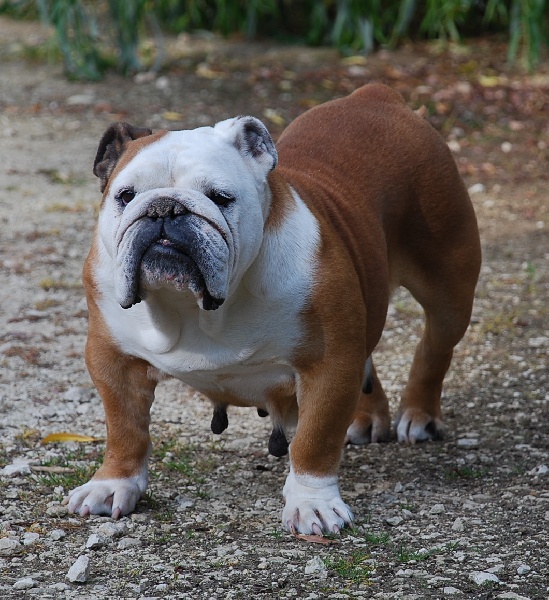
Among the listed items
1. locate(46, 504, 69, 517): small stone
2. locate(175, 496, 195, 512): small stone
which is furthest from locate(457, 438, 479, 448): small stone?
locate(46, 504, 69, 517): small stone

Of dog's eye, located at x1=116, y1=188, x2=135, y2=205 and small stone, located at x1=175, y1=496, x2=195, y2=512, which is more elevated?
dog's eye, located at x1=116, y1=188, x2=135, y2=205

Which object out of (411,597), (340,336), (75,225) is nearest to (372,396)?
(340,336)

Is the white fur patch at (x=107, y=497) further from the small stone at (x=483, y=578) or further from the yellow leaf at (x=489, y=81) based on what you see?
the yellow leaf at (x=489, y=81)

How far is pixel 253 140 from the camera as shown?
11.0 feet

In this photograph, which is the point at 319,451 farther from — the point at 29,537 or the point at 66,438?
the point at 66,438

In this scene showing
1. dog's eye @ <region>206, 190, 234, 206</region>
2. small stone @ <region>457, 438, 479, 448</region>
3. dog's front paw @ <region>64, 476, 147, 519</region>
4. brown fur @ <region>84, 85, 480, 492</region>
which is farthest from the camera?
small stone @ <region>457, 438, 479, 448</region>

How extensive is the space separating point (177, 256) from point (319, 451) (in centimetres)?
87

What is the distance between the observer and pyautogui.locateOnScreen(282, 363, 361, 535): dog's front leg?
3.46m

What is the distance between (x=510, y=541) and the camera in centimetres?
342

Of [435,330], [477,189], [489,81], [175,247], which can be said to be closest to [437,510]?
[435,330]

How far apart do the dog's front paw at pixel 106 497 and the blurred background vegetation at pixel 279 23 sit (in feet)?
22.7

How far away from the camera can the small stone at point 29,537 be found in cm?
338

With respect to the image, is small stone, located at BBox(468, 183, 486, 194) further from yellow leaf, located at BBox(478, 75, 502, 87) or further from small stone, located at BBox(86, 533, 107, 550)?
small stone, located at BBox(86, 533, 107, 550)

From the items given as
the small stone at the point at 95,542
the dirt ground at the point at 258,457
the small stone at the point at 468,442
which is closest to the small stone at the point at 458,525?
the dirt ground at the point at 258,457
